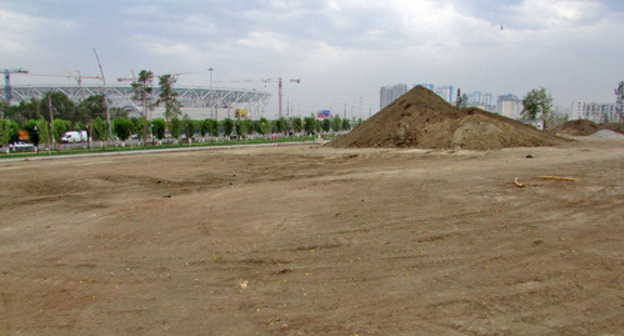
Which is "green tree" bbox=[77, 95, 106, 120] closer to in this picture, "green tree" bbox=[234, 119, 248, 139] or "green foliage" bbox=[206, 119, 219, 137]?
"green foliage" bbox=[206, 119, 219, 137]

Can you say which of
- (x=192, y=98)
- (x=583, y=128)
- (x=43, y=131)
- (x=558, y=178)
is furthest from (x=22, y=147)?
(x=192, y=98)

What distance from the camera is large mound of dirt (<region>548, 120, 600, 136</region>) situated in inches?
1953

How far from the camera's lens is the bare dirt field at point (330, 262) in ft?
14.2

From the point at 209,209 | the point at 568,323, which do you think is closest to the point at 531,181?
the point at 568,323

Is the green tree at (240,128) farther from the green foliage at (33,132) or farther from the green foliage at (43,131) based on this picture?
the green foliage at (43,131)

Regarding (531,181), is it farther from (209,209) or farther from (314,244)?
(209,209)

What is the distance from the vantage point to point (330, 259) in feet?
20.3

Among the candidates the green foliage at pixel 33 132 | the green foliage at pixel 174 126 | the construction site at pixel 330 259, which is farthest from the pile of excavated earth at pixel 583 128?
the green foliage at pixel 33 132

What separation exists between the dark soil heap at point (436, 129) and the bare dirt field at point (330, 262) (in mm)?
12573

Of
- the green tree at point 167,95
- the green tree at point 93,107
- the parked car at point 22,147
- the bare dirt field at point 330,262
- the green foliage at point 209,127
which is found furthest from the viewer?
the green tree at point 93,107

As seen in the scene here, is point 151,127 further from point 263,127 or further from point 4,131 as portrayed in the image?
point 263,127

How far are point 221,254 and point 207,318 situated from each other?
2213mm

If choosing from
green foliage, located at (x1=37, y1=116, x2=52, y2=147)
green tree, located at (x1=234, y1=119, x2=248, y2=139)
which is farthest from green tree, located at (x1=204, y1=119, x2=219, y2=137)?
green foliage, located at (x1=37, y1=116, x2=52, y2=147)

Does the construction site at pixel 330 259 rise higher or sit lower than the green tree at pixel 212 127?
lower
